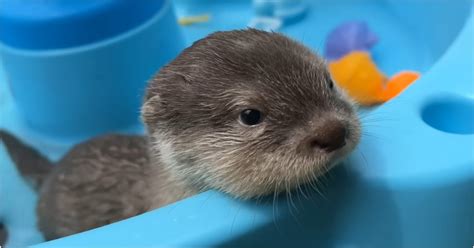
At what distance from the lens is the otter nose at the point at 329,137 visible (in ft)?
4.08

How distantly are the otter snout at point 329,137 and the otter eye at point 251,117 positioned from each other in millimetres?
144

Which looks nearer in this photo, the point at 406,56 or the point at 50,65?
the point at 50,65

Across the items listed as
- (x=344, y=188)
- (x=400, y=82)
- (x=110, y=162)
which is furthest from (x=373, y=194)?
(x=400, y=82)

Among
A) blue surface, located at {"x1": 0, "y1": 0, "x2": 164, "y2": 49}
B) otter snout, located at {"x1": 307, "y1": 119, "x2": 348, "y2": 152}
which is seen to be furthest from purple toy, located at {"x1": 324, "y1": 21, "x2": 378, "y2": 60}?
otter snout, located at {"x1": 307, "y1": 119, "x2": 348, "y2": 152}

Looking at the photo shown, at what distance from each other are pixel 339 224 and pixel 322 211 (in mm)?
55

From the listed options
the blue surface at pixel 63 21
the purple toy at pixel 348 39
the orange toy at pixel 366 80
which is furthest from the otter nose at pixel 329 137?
the purple toy at pixel 348 39

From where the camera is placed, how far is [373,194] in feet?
4.50

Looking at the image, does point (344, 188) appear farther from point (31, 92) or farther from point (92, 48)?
point (31, 92)

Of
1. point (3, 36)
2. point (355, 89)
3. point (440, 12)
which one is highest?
point (440, 12)

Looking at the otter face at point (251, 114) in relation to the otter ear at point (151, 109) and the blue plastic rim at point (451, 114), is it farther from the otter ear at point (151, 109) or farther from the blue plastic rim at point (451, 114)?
the blue plastic rim at point (451, 114)

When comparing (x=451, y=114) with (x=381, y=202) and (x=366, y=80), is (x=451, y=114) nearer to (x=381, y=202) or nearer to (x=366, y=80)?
(x=381, y=202)

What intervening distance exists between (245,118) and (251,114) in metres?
0.02

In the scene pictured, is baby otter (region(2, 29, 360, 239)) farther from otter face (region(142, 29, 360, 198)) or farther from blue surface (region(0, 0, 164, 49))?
blue surface (region(0, 0, 164, 49))

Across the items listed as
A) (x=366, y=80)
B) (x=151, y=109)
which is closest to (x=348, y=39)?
(x=366, y=80)
